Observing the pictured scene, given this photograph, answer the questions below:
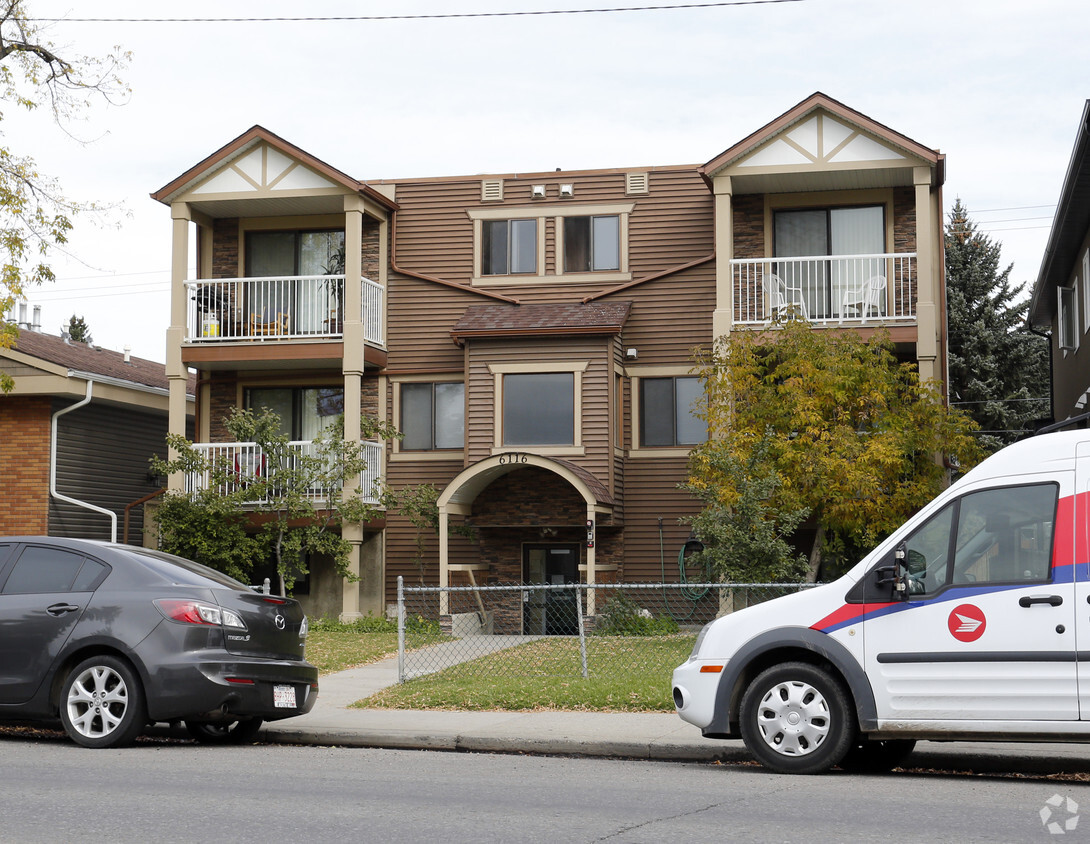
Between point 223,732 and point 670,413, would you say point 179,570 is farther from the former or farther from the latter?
point 670,413

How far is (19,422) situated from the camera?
23.3 meters

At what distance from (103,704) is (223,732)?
4.51ft

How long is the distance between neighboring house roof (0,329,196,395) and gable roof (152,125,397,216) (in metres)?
3.41

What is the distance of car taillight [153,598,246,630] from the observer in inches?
368

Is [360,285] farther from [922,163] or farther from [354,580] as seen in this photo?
[922,163]

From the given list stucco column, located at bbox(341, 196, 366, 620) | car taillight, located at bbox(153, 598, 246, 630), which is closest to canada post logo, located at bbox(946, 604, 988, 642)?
car taillight, located at bbox(153, 598, 246, 630)

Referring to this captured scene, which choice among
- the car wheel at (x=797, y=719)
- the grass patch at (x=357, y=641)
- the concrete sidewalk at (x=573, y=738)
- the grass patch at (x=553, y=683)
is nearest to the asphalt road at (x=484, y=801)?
the car wheel at (x=797, y=719)

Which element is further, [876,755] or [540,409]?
[540,409]

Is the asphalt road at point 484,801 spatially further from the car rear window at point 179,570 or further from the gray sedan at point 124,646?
the car rear window at point 179,570

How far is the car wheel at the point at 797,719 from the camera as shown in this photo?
27.1ft

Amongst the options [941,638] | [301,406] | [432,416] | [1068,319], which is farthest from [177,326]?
[941,638]

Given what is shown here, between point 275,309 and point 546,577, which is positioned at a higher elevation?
point 275,309

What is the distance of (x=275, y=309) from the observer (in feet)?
77.5

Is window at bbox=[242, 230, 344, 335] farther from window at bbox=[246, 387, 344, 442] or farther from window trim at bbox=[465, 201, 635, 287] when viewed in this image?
window trim at bbox=[465, 201, 635, 287]
